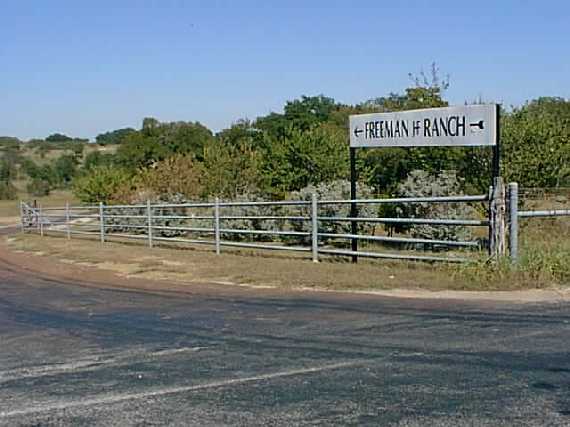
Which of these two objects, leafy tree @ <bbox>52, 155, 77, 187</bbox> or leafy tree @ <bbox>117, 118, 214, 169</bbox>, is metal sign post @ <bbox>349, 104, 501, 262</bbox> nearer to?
leafy tree @ <bbox>117, 118, 214, 169</bbox>

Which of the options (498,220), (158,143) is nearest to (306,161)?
(498,220)

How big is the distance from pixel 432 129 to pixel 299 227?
24.5ft

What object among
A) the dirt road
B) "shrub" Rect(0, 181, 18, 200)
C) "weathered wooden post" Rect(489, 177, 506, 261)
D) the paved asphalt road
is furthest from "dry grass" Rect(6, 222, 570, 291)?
"shrub" Rect(0, 181, 18, 200)

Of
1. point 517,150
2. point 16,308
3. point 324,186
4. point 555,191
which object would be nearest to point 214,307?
point 16,308

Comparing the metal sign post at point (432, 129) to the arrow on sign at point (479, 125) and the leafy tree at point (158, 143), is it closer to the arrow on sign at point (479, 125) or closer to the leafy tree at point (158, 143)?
the arrow on sign at point (479, 125)

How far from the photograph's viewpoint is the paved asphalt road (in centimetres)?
543

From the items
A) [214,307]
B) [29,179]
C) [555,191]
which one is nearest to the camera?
[214,307]

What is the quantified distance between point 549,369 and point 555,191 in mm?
11999

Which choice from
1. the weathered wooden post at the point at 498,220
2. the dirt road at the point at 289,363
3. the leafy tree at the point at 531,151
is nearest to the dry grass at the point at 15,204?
the leafy tree at the point at 531,151

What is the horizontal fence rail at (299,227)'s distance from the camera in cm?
1364

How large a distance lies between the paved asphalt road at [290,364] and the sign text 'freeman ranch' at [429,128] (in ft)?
13.7

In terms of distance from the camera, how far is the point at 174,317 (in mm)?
9820

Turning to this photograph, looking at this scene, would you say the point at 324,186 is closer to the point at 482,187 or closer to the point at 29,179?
the point at 482,187

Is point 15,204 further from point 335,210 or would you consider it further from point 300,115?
point 335,210
